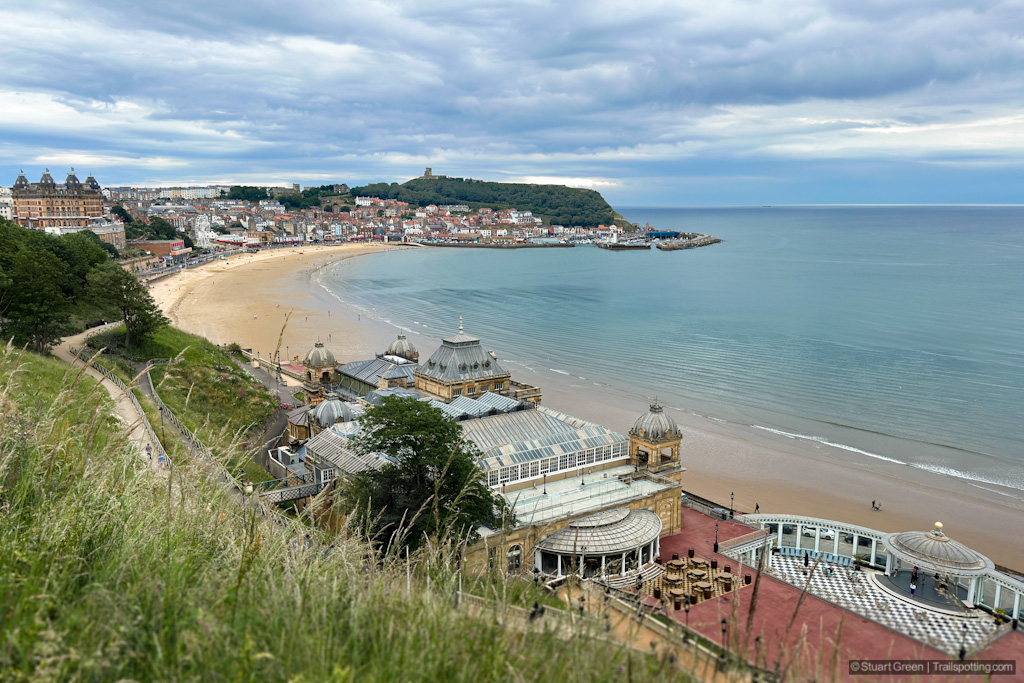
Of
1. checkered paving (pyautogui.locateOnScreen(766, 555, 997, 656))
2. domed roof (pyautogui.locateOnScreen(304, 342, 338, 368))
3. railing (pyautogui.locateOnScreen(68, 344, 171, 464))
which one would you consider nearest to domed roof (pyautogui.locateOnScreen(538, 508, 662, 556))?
checkered paving (pyautogui.locateOnScreen(766, 555, 997, 656))

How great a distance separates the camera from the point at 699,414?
48312mm

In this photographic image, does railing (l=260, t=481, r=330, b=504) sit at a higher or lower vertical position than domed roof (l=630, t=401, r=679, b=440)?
lower

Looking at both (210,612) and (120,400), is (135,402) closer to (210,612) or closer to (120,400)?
(120,400)

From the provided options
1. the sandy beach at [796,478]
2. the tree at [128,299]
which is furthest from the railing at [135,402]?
the tree at [128,299]

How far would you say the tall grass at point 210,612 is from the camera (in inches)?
203

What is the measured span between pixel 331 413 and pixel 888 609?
82.1 ft

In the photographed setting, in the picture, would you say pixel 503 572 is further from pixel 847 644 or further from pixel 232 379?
pixel 232 379

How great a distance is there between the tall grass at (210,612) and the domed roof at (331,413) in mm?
26737

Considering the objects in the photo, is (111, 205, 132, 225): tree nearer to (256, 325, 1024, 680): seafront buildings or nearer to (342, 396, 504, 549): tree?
(256, 325, 1024, 680): seafront buildings

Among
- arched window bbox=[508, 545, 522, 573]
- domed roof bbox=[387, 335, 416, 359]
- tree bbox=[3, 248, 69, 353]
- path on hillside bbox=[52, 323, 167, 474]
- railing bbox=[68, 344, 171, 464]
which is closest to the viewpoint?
path on hillside bbox=[52, 323, 167, 474]

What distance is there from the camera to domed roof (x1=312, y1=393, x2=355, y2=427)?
1364 inches

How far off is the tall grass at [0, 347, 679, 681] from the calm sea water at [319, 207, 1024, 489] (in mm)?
40220

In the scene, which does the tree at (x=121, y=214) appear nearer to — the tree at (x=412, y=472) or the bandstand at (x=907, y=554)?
the tree at (x=412, y=472)

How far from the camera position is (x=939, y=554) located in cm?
2283
